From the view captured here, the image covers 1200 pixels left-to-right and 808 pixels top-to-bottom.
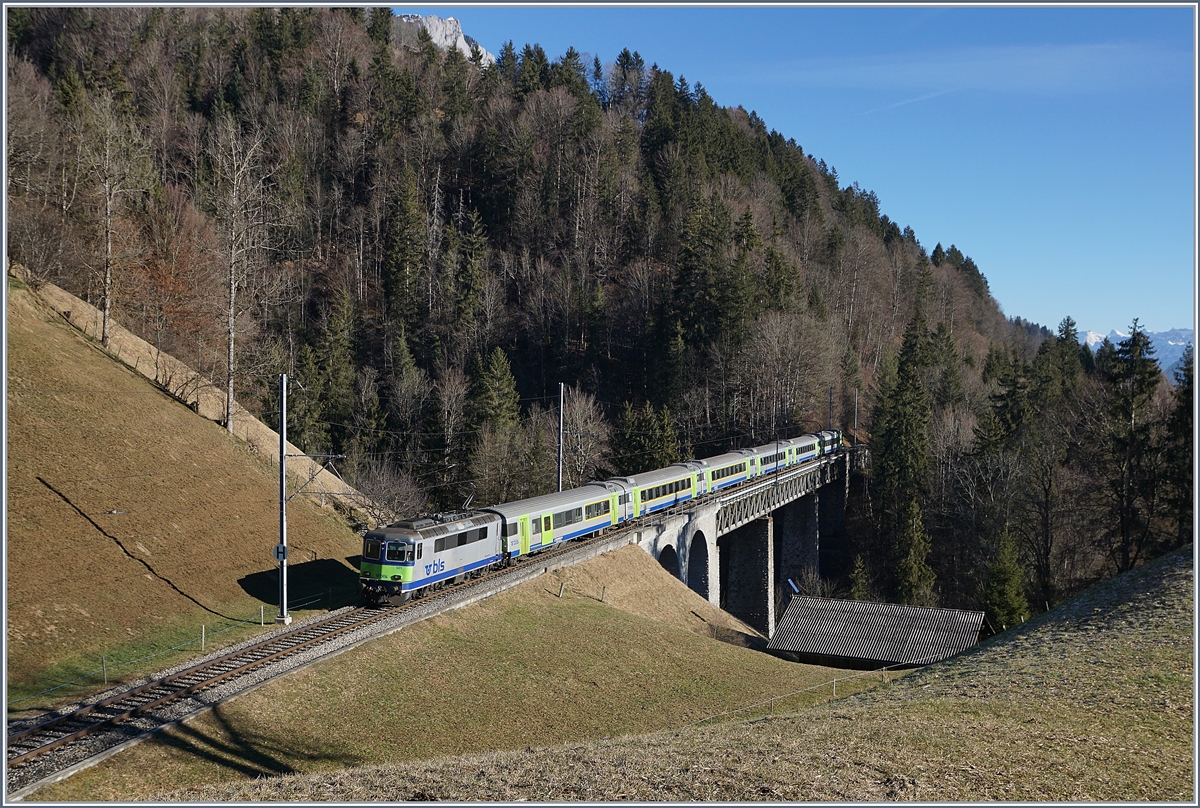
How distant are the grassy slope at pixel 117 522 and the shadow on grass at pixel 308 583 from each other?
8 cm

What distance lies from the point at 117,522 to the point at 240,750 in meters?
14.4

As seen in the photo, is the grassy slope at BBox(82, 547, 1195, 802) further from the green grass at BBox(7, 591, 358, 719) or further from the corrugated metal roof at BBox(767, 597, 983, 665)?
the corrugated metal roof at BBox(767, 597, 983, 665)

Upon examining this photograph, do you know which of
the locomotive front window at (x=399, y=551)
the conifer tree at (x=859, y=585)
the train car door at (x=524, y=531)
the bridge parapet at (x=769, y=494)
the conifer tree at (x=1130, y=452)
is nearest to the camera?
the locomotive front window at (x=399, y=551)

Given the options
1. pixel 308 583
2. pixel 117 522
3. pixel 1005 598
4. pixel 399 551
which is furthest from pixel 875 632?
pixel 117 522

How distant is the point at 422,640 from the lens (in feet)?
77.4

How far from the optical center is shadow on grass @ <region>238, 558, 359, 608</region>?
27969 millimetres

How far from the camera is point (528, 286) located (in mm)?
91312

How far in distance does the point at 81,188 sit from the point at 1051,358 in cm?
8741

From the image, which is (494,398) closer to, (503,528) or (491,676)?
(503,528)

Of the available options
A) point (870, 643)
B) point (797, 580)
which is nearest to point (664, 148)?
point (797, 580)

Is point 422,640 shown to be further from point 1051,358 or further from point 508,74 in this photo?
point 508,74

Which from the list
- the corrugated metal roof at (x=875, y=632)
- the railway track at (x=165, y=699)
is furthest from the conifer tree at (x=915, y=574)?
the railway track at (x=165, y=699)

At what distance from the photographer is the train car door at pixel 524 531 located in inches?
1272

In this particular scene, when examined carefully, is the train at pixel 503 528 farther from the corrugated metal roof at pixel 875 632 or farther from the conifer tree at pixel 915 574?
the conifer tree at pixel 915 574
